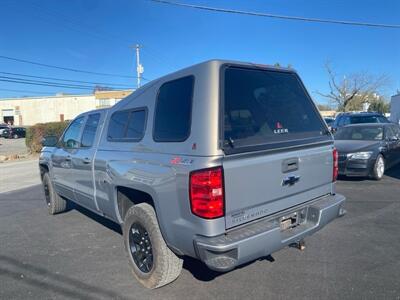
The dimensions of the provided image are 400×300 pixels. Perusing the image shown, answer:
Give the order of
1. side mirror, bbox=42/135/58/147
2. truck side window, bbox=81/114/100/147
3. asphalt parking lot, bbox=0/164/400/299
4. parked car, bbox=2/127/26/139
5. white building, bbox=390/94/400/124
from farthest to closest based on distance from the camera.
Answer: parked car, bbox=2/127/26/139
white building, bbox=390/94/400/124
side mirror, bbox=42/135/58/147
truck side window, bbox=81/114/100/147
asphalt parking lot, bbox=0/164/400/299

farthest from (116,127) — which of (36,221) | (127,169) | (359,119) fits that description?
(359,119)

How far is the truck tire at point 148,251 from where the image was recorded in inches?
132

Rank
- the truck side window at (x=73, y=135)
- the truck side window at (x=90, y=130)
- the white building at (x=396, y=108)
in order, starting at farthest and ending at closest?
the white building at (x=396, y=108)
the truck side window at (x=73, y=135)
the truck side window at (x=90, y=130)

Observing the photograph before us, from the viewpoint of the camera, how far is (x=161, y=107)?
346cm

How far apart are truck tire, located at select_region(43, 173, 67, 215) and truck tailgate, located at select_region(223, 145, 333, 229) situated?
4614 millimetres

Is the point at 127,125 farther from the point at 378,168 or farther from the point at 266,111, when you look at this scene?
the point at 378,168

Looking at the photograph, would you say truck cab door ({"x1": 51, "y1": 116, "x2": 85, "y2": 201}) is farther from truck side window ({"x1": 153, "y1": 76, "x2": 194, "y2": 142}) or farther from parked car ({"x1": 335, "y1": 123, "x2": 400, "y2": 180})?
parked car ({"x1": 335, "y1": 123, "x2": 400, "y2": 180})

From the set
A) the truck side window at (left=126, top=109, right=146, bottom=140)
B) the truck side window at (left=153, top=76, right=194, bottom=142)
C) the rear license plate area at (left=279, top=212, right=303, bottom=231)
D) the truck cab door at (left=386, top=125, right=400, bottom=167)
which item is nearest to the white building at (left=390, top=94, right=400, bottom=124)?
the truck cab door at (left=386, top=125, right=400, bottom=167)

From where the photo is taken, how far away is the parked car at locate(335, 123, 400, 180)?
8375 mm

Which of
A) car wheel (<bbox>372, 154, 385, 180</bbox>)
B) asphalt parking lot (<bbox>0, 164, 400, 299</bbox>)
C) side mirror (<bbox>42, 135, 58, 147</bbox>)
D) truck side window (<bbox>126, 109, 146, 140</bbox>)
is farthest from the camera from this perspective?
car wheel (<bbox>372, 154, 385, 180</bbox>)

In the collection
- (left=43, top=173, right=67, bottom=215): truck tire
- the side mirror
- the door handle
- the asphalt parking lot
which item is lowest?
the asphalt parking lot

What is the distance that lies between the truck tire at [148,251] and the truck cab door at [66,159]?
2.06m

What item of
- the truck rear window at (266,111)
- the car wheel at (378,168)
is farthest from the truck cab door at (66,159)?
the car wheel at (378,168)

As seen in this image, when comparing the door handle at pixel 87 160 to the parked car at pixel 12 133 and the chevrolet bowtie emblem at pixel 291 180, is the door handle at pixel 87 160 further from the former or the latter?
the parked car at pixel 12 133
